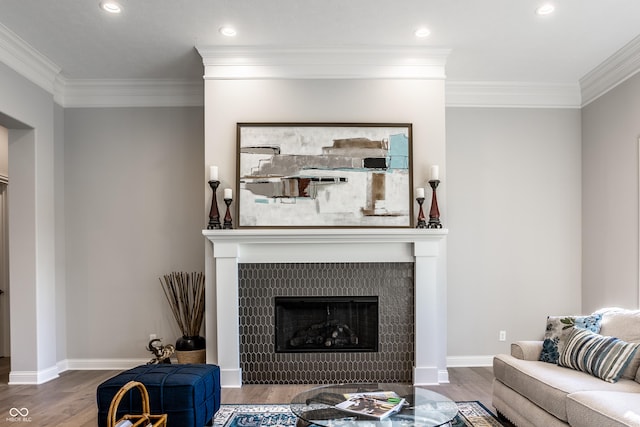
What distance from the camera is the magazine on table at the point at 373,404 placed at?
2.51 meters

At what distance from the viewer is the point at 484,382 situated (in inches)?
166

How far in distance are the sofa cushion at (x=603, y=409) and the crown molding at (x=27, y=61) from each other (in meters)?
4.62

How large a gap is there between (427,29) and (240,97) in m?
1.67

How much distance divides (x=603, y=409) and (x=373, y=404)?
3.73ft

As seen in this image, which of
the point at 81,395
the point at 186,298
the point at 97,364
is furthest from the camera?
the point at 97,364

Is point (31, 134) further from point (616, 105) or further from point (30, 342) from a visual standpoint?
point (616, 105)

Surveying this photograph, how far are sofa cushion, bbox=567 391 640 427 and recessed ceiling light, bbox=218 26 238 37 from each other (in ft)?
11.1

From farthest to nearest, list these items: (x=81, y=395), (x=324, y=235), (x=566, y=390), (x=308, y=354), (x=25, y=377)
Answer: (x=25, y=377) → (x=308, y=354) → (x=324, y=235) → (x=81, y=395) → (x=566, y=390)

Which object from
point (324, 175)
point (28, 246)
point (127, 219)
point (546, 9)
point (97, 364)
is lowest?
point (97, 364)

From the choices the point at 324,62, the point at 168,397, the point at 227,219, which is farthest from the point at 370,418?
the point at 324,62

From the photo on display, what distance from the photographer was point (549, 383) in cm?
275

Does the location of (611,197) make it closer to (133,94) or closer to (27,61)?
(133,94)

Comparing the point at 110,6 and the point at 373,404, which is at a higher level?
the point at 110,6

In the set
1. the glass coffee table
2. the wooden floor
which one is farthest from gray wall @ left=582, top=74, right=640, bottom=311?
the glass coffee table
